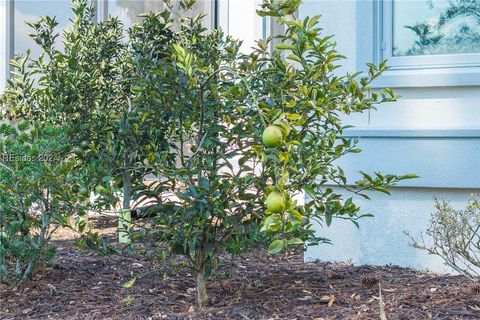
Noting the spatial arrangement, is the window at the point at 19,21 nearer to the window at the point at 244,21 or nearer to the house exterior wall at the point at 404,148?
the window at the point at 244,21

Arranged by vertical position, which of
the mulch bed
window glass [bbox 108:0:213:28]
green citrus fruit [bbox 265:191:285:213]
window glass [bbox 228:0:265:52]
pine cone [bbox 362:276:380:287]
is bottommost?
the mulch bed

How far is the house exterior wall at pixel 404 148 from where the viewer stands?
4191 millimetres

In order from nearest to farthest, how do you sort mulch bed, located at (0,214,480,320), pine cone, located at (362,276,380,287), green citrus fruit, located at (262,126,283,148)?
green citrus fruit, located at (262,126,283,148) < mulch bed, located at (0,214,480,320) < pine cone, located at (362,276,380,287)

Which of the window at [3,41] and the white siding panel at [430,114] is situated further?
the window at [3,41]

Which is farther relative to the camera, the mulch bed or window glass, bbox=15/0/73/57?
window glass, bbox=15/0/73/57

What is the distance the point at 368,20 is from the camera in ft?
14.6

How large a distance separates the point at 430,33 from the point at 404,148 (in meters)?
0.85

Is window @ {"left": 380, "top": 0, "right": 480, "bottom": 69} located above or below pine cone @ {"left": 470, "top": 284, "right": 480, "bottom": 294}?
above

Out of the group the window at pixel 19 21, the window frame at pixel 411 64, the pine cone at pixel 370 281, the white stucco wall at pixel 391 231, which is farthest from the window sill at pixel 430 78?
the window at pixel 19 21

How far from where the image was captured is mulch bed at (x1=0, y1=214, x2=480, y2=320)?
3178mm

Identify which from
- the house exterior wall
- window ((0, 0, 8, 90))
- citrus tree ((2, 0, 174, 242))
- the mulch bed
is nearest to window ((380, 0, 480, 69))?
the house exterior wall

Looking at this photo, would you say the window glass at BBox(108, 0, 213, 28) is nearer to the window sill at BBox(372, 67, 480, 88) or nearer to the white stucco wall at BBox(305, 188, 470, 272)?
the window sill at BBox(372, 67, 480, 88)

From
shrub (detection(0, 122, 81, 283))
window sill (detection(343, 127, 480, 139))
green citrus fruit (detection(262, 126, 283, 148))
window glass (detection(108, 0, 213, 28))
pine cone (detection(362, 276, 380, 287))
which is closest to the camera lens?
green citrus fruit (detection(262, 126, 283, 148))

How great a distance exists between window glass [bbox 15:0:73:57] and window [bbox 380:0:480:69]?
5376 millimetres
